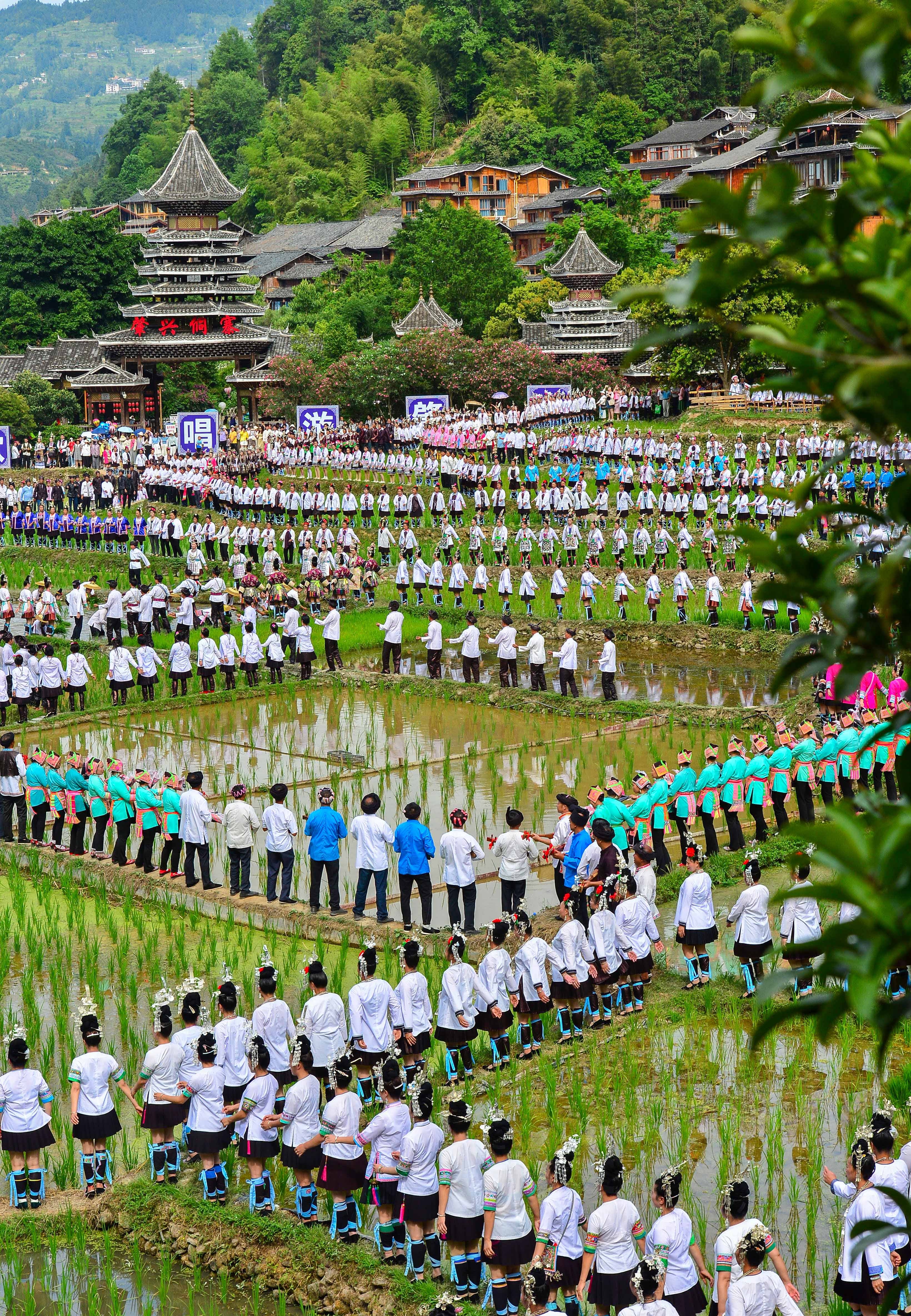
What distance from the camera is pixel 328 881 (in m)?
14.6

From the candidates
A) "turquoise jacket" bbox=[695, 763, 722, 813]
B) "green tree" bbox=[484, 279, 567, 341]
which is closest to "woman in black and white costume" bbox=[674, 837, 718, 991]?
"turquoise jacket" bbox=[695, 763, 722, 813]

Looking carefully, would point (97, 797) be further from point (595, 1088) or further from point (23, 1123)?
point (595, 1088)

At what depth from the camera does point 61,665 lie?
2417cm

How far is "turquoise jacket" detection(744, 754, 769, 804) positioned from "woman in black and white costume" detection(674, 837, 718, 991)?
127 inches

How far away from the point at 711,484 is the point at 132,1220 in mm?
27785

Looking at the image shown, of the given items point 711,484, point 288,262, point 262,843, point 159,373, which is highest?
point 288,262

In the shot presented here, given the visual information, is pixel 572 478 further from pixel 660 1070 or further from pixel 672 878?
pixel 660 1070

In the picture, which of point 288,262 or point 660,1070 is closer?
point 660,1070

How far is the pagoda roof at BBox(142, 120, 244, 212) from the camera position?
60.8m

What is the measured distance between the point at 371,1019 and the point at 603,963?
235 cm

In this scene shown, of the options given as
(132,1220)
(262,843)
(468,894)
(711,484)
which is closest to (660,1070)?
(468,894)

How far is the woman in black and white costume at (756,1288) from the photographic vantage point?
6.48 m

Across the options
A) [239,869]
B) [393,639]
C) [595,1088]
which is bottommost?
[595,1088]

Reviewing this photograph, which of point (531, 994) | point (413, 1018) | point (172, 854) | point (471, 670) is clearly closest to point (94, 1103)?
point (413, 1018)
